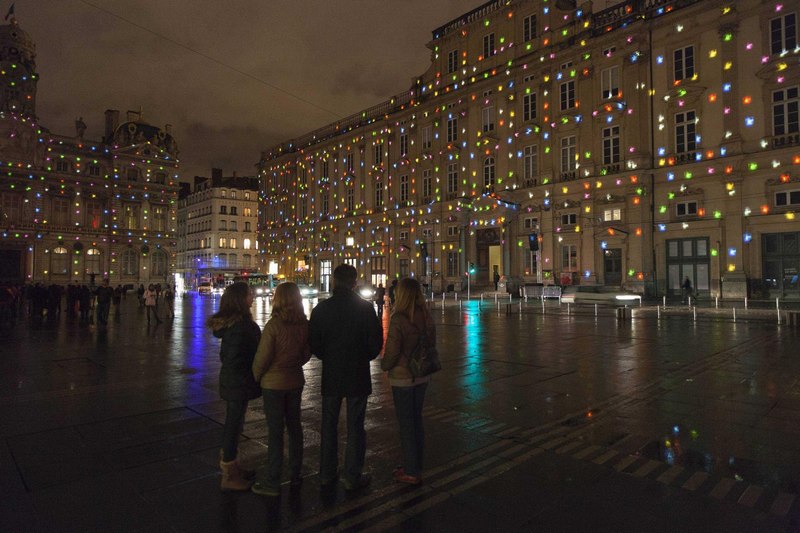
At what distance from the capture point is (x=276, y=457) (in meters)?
4.44

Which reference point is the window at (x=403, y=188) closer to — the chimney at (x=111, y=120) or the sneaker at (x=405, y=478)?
the chimney at (x=111, y=120)

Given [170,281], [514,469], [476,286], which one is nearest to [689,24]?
[476,286]

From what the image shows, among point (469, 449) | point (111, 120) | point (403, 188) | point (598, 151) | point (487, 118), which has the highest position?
point (111, 120)

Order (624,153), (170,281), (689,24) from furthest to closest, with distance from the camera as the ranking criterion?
(170,281)
(624,153)
(689,24)

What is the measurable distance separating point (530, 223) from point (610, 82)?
38.6 ft

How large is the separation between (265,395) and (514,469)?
258 centimetres

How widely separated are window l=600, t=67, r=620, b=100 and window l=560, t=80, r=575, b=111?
2.34 meters

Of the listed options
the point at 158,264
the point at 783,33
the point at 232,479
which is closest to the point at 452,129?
the point at 783,33

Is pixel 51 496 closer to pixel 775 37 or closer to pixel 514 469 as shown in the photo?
pixel 514 469

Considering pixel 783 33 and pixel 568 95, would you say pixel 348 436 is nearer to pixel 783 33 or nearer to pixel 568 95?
pixel 783 33

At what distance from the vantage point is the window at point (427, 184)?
49.9 meters

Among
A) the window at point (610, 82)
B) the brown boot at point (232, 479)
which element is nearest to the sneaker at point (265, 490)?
the brown boot at point (232, 479)

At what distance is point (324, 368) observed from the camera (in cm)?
449

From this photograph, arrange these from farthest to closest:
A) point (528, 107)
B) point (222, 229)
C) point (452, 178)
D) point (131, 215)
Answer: point (222, 229), point (131, 215), point (452, 178), point (528, 107)
